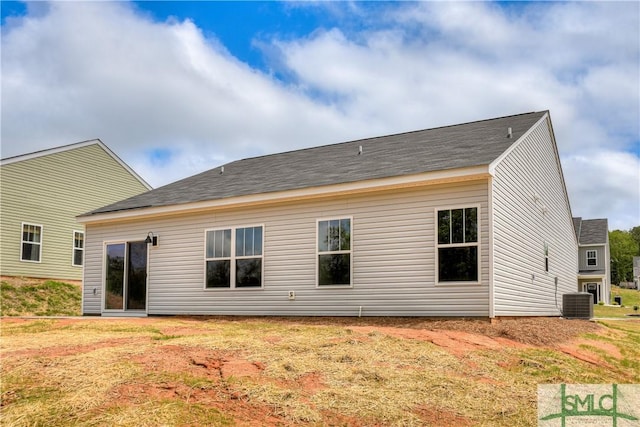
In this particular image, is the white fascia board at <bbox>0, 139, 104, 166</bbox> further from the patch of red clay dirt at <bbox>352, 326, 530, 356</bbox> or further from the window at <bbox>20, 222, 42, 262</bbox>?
the patch of red clay dirt at <bbox>352, 326, 530, 356</bbox>

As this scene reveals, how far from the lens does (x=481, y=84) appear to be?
16.7 metres

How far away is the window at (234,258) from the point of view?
45.8 feet

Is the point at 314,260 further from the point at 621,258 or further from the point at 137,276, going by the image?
the point at 621,258

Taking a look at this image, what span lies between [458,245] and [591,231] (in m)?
37.6

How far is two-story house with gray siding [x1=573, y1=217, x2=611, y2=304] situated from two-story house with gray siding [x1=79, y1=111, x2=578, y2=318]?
2633 centimetres

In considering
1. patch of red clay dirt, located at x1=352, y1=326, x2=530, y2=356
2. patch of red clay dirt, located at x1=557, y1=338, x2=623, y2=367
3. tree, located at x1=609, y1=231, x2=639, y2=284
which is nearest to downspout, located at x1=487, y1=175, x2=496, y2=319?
patch of red clay dirt, located at x1=352, y1=326, x2=530, y2=356

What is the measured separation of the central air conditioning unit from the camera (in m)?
16.4

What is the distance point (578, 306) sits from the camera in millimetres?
16438

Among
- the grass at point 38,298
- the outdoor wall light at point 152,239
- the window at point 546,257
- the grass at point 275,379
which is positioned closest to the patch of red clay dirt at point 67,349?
the grass at point 275,379

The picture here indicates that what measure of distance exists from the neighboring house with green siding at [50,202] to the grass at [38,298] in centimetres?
66

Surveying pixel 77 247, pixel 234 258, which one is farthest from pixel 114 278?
pixel 77 247

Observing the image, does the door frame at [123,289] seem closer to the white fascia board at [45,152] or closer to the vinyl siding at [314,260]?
the vinyl siding at [314,260]

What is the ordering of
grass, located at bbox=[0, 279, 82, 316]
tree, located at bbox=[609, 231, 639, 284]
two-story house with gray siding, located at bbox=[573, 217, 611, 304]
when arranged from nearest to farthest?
grass, located at bbox=[0, 279, 82, 316], two-story house with gray siding, located at bbox=[573, 217, 611, 304], tree, located at bbox=[609, 231, 639, 284]

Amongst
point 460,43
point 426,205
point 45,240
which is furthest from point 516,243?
point 45,240
